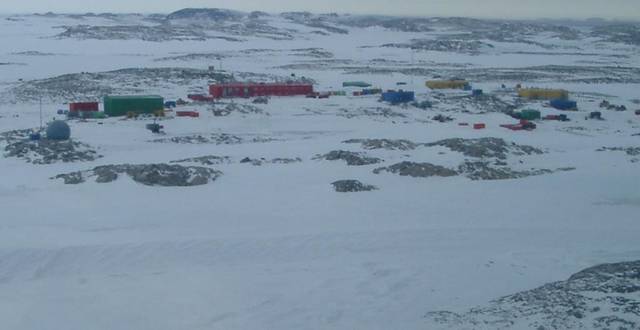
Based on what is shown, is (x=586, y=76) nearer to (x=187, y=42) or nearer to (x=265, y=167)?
(x=265, y=167)

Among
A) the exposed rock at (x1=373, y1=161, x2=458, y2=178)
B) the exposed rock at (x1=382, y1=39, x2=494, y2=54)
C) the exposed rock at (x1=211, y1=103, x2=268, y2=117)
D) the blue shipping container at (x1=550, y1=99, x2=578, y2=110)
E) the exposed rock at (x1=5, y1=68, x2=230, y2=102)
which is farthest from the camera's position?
the exposed rock at (x1=382, y1=39, x2=494, y2=54)

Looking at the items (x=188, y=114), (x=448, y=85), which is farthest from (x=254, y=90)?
(x=448, y=85)

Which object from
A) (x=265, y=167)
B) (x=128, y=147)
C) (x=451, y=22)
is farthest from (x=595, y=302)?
(x=451, y=22)

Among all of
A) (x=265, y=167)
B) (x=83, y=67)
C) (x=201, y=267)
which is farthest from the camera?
(x=83, y=67)

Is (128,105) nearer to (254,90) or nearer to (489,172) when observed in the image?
(254,90)

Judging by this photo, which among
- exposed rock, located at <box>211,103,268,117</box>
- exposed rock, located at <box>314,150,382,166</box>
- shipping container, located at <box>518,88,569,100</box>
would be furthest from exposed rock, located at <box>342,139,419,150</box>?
shipping container, located at <box>518,88,569,100</box>

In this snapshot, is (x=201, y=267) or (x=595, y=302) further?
(x=201, y=267)

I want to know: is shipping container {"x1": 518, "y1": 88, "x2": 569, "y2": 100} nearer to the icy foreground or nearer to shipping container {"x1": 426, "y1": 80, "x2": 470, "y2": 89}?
the icy foreground
